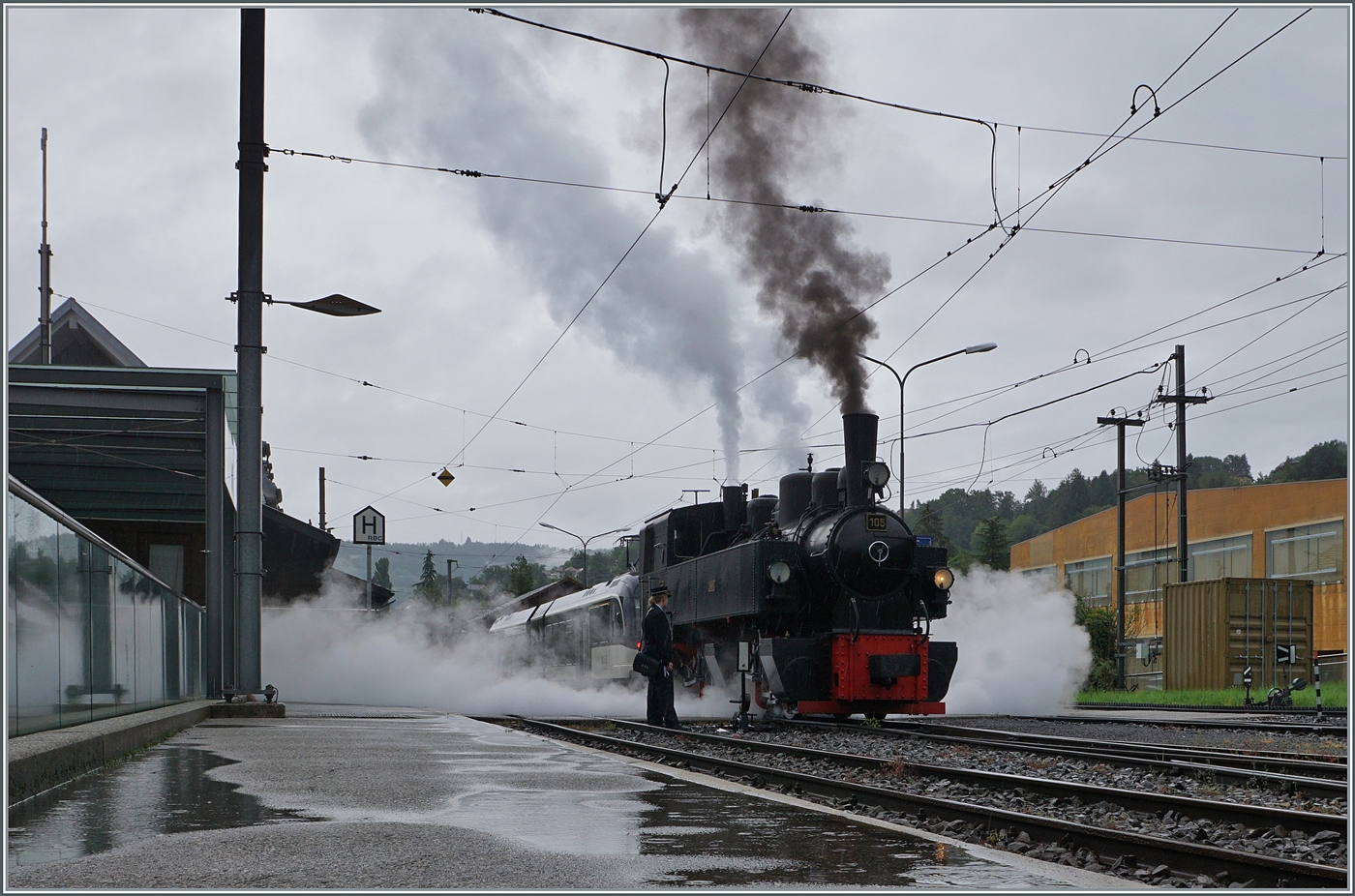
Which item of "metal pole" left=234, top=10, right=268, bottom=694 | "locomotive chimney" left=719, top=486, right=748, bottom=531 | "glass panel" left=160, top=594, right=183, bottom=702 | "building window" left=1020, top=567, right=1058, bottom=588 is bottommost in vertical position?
"building window" left=1020, top=567, right=1058, bottom=588

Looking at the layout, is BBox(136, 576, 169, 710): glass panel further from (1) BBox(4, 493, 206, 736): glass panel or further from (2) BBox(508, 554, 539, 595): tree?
(2) BBox(508, 554, 539, 595): tree

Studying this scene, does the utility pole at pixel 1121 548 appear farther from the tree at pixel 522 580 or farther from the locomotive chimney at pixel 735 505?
the tree at pixel 522 580

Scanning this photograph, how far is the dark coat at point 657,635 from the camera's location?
1451cm

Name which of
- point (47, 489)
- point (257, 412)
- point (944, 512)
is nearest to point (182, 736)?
point (257, 412)

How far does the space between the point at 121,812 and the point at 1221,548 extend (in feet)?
145

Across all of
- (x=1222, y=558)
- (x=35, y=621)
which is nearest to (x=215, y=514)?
(x=35, y=621)

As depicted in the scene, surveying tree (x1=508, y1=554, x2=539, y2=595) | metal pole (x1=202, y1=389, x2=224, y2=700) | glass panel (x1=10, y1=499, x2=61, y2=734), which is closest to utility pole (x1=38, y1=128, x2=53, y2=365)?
metal pole (x1=202, y1=389, x2=224, y2=700)

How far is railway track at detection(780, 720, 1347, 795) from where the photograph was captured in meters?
8.69

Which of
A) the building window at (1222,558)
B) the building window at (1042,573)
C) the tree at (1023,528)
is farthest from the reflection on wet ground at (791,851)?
the tree at (1023,528)

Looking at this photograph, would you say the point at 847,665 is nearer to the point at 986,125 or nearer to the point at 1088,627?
the point at 986,125

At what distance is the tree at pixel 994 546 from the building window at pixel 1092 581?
3624 cm

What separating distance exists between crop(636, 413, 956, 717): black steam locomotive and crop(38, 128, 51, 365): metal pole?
19507 millimetres

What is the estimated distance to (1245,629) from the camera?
28641 millimetres

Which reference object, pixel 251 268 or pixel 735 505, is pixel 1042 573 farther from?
pixel 251 268
